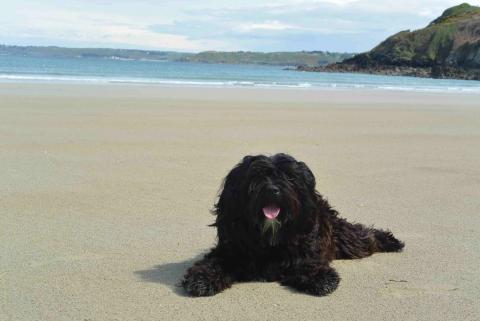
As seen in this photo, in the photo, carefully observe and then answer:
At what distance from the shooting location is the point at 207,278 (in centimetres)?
420

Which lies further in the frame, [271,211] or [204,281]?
[204,281]

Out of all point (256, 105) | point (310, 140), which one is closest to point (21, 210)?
point (310, 140)

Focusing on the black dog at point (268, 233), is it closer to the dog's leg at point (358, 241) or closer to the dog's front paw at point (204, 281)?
the dog's front paw at point (204, 281)

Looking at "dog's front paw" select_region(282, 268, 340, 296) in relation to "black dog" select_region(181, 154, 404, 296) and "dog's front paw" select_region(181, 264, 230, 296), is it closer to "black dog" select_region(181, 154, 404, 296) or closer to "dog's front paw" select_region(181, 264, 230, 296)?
"black dog" select_region(181, 154, 404, 296)

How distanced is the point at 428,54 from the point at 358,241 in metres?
110

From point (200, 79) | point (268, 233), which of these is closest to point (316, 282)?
point (268, 233)

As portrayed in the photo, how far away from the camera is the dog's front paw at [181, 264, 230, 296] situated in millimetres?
4148

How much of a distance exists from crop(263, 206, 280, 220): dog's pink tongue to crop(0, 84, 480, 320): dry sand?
22.2 inches

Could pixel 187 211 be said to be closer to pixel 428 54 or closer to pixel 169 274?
pixel 169 274

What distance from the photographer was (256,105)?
1998 cm

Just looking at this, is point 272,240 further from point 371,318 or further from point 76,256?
point 76,256

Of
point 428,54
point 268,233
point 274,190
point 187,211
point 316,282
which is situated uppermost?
point 428,54

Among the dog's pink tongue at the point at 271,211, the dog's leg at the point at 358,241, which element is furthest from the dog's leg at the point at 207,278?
the dog's leg at the point at 358,241

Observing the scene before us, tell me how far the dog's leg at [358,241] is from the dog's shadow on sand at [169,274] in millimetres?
1138
